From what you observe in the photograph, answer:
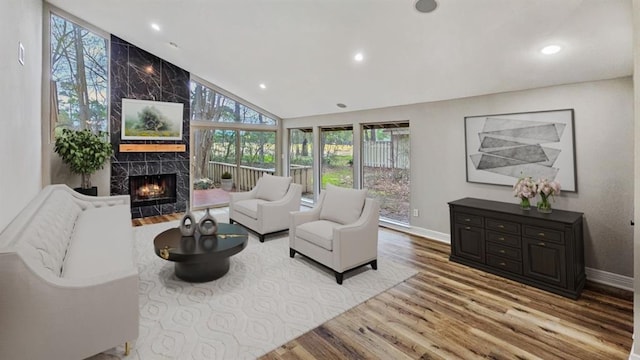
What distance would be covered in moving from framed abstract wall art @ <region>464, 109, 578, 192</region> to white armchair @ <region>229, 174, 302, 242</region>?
8.84 ft

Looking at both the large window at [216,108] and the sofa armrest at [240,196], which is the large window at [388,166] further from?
the large window at [216,108]

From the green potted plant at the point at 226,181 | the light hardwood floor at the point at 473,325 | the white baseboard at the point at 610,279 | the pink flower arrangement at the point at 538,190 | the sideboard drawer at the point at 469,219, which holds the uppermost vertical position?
the green potted plant at the point at 226,181

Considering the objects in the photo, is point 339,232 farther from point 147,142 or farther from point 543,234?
point 147,142

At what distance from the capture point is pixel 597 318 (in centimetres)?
258

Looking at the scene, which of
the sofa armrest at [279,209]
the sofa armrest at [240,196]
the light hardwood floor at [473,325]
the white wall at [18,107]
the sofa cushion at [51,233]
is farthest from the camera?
the sofa armrest at [240,196]

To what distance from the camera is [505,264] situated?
338 centimetres

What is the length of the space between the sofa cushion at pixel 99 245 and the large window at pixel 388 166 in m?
4.16

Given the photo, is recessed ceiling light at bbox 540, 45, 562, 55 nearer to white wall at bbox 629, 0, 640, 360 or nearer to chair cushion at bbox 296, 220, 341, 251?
white wall at bbox 629, 0, 640, 360

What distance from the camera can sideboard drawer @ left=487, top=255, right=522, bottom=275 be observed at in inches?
129

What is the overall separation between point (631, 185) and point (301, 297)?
347 cm

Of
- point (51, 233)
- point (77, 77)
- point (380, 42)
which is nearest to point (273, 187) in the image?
point (380, 42)

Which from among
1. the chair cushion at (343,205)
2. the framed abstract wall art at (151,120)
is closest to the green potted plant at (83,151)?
the framed abstract wall art at (151,120)

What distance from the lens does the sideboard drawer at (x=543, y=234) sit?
299 centimetres

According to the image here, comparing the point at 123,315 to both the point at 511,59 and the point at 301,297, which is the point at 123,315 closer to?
the point at 301,297
